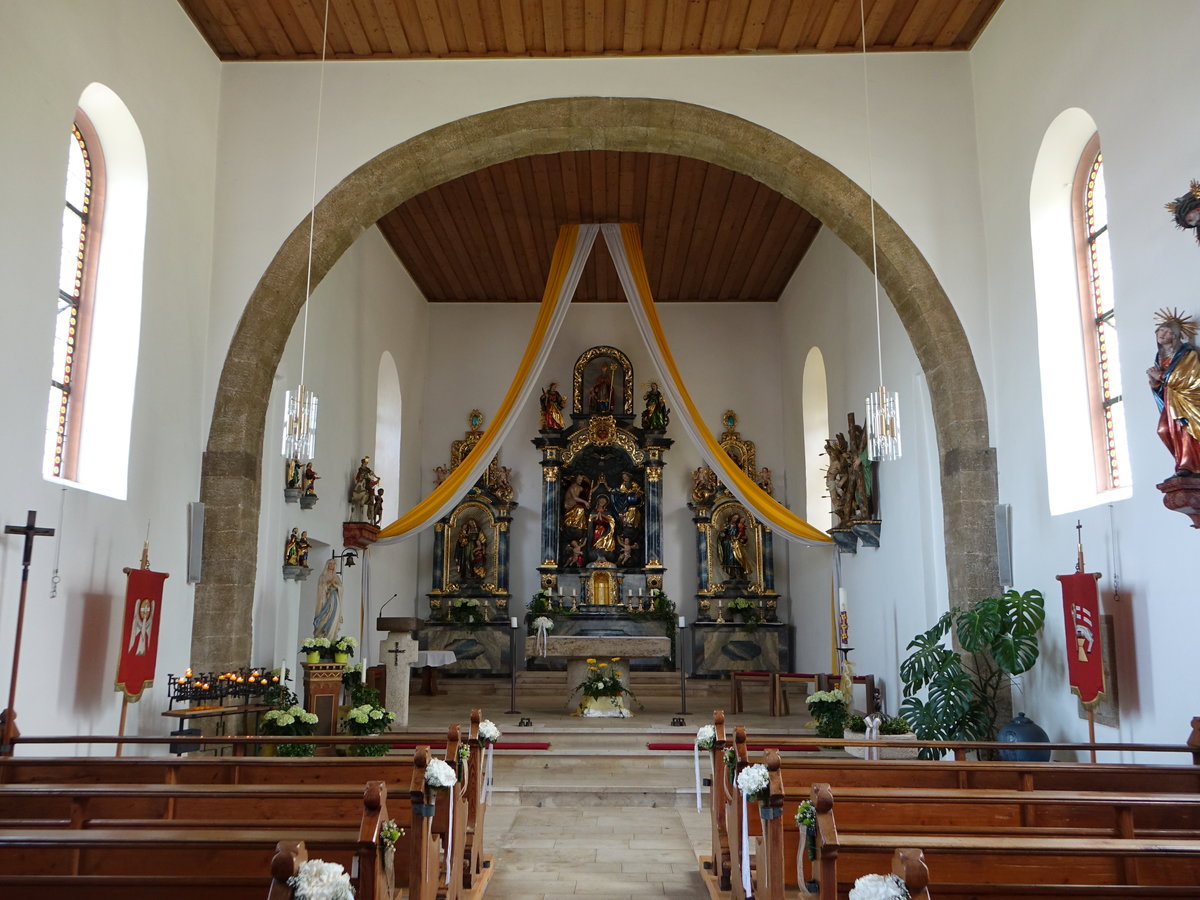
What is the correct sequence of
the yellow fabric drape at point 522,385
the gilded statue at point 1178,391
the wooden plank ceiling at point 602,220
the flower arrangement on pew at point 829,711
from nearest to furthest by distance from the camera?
1. the gilded statue at point 1178,391
2. the flower arrangement on pew at point 829,711
3. the yellow fabric drape at point 522,385
4. the wooden plank ceiling at point 602,220

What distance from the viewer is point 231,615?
8.31 m

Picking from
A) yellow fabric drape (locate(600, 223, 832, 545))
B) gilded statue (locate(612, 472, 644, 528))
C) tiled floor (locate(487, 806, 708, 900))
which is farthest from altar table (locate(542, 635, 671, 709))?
gilded statue (locate(612, 472, 644, 528))

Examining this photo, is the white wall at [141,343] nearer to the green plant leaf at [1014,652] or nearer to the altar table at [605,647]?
the altar table at [605,647]

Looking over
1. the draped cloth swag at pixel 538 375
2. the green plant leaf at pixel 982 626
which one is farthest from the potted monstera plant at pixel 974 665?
the draped cloth swag at pixel 538 375

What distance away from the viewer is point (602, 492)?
53.2ft

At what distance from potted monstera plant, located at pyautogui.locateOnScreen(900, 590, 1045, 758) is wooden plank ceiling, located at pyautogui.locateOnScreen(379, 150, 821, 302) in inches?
251

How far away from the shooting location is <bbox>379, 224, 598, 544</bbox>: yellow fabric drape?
35.7ft

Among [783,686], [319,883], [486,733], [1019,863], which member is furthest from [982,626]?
[319,883]

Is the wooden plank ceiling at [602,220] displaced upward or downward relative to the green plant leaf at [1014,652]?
upward

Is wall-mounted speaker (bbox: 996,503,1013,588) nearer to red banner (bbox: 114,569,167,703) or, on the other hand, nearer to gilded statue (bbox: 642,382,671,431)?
red banner (bbox: 114,569,167,703)

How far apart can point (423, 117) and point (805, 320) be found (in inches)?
281

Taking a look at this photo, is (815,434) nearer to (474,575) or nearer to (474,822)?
(474,575)

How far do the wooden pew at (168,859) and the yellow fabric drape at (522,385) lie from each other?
716 centimetres

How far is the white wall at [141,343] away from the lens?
6.02 m
